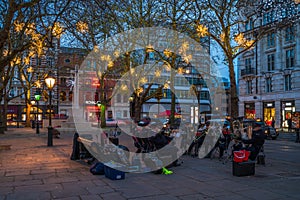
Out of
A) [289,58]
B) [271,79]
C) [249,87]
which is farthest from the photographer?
[249,87]

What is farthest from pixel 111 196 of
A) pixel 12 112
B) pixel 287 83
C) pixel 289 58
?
pixel 12 112

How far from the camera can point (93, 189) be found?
Result: 21.8 feet

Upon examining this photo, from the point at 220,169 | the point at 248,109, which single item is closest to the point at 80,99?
the point at 248,109

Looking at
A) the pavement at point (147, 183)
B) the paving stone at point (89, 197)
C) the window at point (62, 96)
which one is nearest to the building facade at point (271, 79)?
the pavement at point (147, 183)

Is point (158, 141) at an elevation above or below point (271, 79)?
below

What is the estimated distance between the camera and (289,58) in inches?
1481

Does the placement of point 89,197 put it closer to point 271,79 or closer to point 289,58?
point 289,58

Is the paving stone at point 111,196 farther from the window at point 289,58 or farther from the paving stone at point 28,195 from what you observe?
the window at point 289,58

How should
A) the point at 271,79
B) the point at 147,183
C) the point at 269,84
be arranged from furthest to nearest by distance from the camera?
the point at 269,84 < the point at 271,79 < the point at 147,183

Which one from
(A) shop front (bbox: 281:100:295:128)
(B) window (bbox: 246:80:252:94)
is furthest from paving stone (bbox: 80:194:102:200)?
(B) window (bbox: 246:80:252:94)

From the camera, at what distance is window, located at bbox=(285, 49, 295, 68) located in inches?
1461

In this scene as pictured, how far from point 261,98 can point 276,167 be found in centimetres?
3343

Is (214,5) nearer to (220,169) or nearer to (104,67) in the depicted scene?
(220,169)

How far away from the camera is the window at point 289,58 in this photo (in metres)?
37.1
